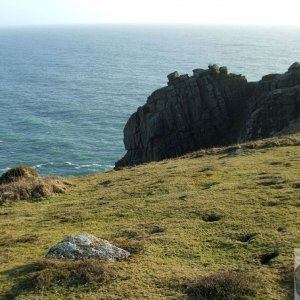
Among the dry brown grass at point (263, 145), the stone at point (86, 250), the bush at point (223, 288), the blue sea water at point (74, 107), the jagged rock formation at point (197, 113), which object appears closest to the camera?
the bush at point (223, 288)

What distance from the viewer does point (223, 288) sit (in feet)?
41.9

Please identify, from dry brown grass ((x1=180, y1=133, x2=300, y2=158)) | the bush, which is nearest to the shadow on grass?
the bush

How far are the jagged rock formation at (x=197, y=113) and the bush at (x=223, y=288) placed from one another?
49.1 meters

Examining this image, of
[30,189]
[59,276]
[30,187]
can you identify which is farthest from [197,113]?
[59,276]

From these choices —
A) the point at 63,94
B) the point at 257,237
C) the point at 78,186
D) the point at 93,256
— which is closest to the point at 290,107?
the point at 78,186

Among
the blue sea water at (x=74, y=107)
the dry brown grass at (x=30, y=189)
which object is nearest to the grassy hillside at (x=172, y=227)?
the dry brown grass at (x=30, y=189)

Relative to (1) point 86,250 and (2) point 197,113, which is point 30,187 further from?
(2) point 197,113

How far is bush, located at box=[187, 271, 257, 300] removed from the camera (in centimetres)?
1260

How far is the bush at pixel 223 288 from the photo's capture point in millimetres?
12602

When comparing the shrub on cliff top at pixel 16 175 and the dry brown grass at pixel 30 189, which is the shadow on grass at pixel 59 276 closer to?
the dry brown grass at pixel 30 189

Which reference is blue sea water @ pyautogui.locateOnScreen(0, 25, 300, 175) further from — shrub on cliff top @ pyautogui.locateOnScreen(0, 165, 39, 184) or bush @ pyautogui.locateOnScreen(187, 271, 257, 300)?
bush @ pyautogui.locateOnScreen(187, 271, 257, 300)

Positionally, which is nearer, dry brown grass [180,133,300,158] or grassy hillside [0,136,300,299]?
grassy hillside [0,136,300,299]

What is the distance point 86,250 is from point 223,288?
514 centimetres

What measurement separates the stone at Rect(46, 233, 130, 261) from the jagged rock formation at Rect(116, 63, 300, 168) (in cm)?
4721
